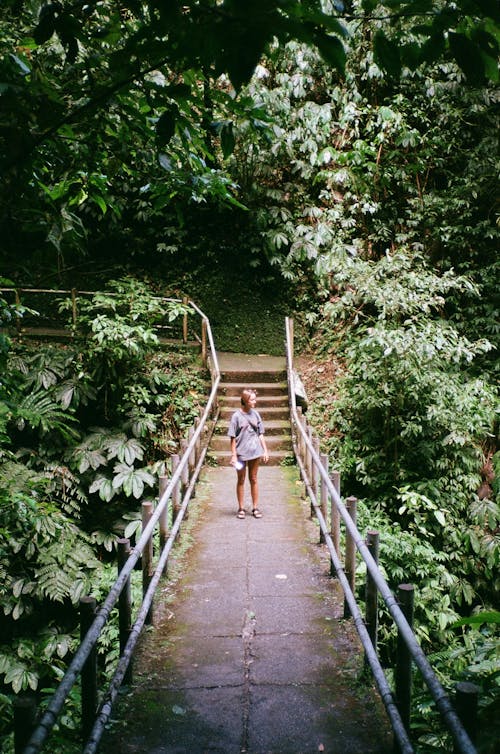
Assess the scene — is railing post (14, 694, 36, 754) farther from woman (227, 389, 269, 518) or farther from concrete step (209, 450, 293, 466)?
concrete step (209, 450, 293, 466)

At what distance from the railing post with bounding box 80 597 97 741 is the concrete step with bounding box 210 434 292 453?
680 centimetres

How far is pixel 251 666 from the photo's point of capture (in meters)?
3.72

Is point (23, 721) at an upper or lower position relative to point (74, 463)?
upper

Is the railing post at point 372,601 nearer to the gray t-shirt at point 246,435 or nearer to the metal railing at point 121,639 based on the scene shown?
the metal railing at point 121,639

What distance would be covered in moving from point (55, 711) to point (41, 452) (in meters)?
6.50

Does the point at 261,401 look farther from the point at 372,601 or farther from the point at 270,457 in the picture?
the point at 372,601

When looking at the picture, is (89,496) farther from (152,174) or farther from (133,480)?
(152,174)

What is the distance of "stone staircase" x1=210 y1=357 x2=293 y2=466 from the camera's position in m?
9.77

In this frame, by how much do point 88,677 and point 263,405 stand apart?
26.6 ft

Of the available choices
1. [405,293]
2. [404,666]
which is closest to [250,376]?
[405,293]

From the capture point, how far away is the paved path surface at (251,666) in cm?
299

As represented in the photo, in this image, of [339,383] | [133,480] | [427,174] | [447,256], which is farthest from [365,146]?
[133,480]

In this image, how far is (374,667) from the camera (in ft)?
10.4

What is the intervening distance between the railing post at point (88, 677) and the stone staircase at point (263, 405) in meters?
6.57
